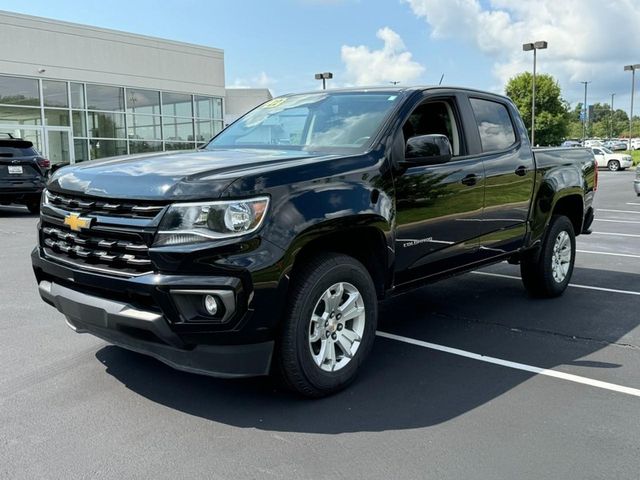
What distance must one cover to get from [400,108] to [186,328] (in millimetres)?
2245

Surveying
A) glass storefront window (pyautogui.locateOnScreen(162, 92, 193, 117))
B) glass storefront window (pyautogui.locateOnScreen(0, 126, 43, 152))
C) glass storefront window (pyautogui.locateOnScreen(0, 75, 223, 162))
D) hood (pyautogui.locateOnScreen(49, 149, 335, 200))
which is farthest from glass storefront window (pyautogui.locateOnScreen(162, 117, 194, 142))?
hood (pyautogui.locateOnScreen(49, 149, 335, 200))

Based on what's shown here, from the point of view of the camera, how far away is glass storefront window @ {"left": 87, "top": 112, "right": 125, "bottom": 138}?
2557cm

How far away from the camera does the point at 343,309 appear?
3865 mm

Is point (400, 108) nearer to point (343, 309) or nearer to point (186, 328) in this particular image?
point (343, 309)

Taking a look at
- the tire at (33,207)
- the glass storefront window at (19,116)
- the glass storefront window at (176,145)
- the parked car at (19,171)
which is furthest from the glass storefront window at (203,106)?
the parked car at (19,171)

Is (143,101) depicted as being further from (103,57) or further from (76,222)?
(76,222)

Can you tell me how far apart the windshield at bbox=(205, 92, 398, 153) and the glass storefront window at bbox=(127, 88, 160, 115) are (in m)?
23.6

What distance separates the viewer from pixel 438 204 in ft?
15.0

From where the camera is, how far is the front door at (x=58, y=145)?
23.8 m

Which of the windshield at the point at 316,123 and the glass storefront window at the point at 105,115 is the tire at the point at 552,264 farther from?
the glass storefront window at the point at 105,115

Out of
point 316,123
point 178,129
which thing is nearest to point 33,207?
point 316,123

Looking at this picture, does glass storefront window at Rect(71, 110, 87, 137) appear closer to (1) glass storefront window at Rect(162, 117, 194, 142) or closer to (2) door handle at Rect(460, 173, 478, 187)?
(1) glass storefront window at Rect(162, 117, 194, 142)

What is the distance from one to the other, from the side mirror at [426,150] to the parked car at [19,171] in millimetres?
11752

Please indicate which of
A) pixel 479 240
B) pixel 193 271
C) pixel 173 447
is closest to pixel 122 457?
pixel 173 447
